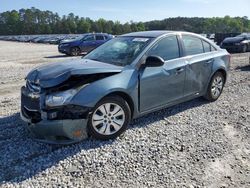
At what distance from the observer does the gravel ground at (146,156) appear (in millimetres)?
3623

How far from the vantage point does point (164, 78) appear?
17.0ft

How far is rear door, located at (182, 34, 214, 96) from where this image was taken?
5762 millimetres

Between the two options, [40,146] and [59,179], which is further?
[40,146]

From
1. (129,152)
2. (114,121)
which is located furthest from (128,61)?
(129,152)

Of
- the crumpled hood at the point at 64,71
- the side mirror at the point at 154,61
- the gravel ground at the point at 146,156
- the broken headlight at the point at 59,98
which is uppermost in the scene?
the side mirror at the point at 154,61

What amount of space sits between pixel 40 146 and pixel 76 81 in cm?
111

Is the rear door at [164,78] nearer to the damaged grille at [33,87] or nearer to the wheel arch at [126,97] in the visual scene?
the wheel arch at [126,97]

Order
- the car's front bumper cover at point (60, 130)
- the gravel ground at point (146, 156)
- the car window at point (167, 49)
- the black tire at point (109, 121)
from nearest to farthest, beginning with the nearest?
1. the gravel ground at point (146, 156)
2. the car's front bumper cover at point (60, 130)
3. the black tire at point (109, 121)
4. the car window at point (167, 49)

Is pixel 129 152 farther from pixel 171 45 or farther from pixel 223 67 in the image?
pixel 223 67

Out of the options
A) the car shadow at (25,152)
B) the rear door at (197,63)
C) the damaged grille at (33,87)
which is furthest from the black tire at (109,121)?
the rear door at (197,63)

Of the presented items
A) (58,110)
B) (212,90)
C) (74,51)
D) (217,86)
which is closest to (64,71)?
(58,110)

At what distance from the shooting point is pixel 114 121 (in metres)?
4.55

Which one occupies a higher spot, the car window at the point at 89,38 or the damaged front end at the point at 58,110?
the car window at the point at 89,38

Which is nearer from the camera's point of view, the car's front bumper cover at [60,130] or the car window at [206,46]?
the car's front bumper cover at [60,130]
